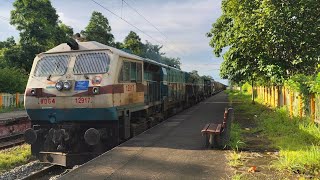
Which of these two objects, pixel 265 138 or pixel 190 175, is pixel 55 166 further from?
pixel 265 138

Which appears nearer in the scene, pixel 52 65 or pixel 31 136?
pixel 31 136

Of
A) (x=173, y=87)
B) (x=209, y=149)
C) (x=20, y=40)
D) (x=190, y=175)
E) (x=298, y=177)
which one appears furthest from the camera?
(x=20, y=40)

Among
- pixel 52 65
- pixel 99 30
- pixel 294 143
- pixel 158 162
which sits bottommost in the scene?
pixel 158 162

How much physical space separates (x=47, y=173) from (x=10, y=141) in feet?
19.4

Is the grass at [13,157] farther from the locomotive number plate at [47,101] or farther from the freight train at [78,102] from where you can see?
the locomotive number plate at [47,101]

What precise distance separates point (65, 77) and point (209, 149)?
14.8 feet

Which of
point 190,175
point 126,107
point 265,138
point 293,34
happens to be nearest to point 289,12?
point 293,34

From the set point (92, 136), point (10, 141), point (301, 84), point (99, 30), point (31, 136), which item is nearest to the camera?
point (92, 136)

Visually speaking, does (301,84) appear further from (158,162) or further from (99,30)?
(99,30)

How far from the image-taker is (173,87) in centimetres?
2161

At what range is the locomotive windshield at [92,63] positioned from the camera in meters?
10.8

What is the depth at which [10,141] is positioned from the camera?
49.3 feet

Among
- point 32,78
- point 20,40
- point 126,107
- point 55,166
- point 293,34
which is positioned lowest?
point 55,166

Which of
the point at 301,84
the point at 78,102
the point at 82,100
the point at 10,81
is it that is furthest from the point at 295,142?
the point at 10,81
